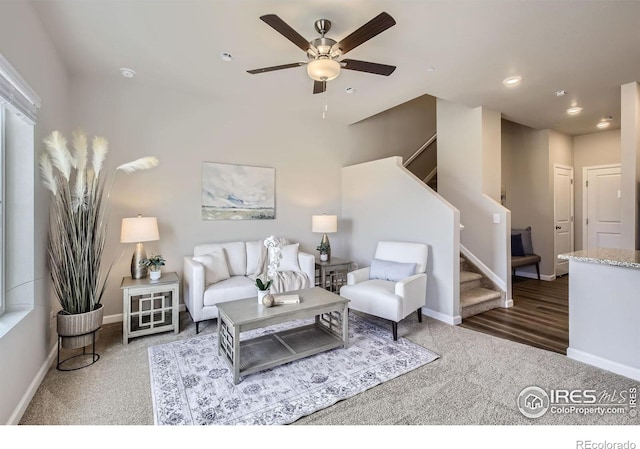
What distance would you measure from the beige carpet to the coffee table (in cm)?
60

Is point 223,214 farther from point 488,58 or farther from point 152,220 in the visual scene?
point 488,58

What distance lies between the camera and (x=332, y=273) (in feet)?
14.6

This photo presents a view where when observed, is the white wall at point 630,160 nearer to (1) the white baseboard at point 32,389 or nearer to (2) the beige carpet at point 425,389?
(2) the beige carpet at point 425,389

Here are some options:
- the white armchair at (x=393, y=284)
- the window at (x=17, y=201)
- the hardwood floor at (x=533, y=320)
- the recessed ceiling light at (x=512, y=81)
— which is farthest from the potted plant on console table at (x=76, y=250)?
the recessed ceiling light at (x=512, y=81)

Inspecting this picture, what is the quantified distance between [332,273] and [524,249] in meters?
3.70

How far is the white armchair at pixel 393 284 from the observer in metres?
3.07

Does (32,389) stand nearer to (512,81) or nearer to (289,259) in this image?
(289,259)

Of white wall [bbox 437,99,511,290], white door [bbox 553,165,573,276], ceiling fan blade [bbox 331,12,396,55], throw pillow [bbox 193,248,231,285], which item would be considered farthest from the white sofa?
white door [bbox 553,165,573,276]

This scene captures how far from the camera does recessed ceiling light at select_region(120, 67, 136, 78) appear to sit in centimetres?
325

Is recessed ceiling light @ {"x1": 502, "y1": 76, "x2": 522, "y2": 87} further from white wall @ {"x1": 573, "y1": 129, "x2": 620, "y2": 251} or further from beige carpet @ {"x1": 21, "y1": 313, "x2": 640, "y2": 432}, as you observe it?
white wall @ {"x1": 573, "y1": 129, "x2": 620, "y2": 251}

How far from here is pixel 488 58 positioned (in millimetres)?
3012
